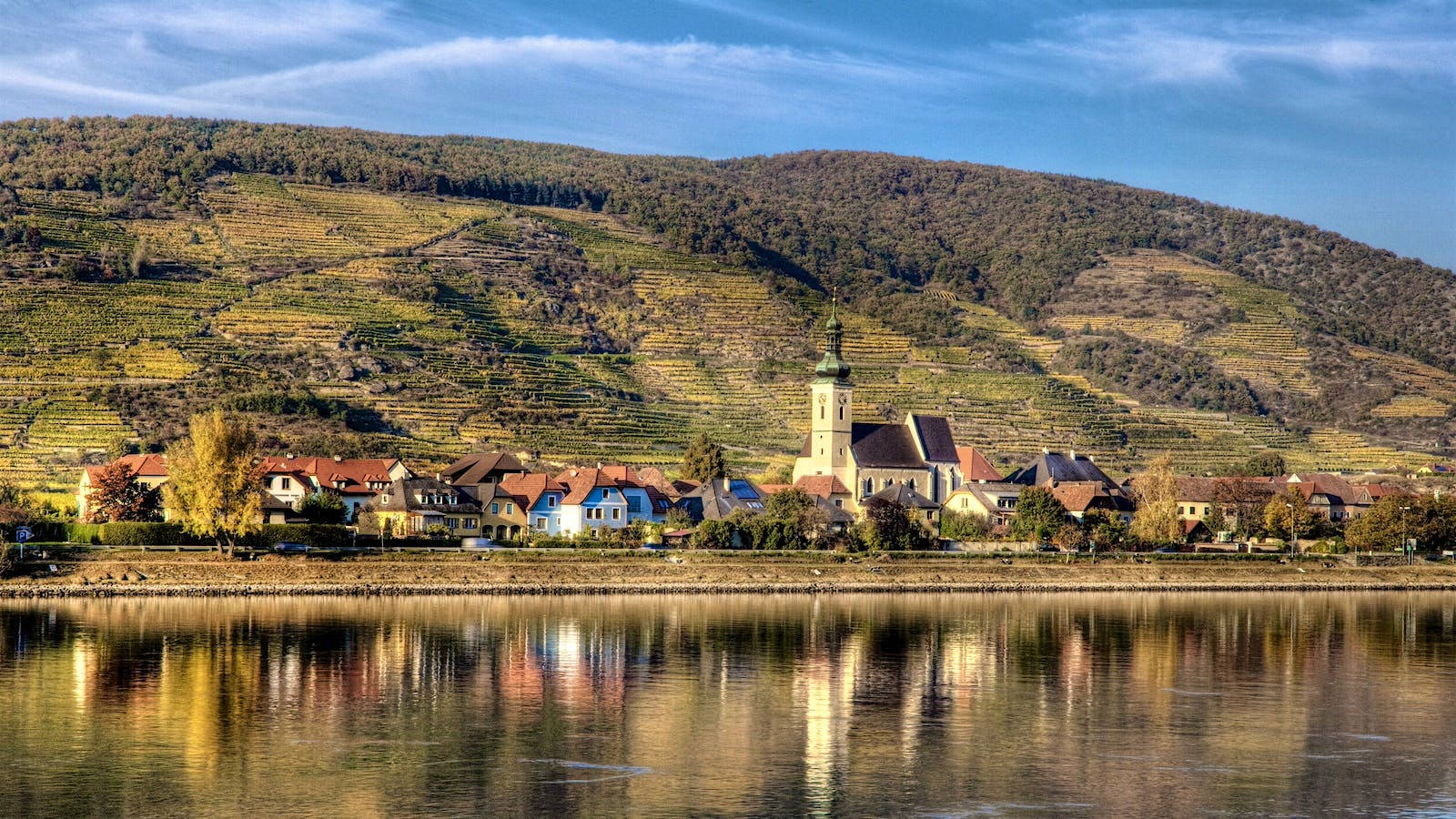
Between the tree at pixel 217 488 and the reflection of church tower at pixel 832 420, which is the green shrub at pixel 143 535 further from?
the reflection of church tower at pixel 832 420

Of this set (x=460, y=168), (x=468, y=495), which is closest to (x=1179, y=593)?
(x=468, y=495)

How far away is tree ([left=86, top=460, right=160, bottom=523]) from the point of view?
76.6 m

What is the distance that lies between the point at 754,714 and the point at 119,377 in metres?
79.2

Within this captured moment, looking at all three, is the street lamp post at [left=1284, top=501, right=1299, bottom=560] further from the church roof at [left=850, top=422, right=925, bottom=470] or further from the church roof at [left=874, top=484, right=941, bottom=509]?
the church roof at [left=850, top=422, right=925, bottom=470]

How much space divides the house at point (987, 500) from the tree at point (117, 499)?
43.6m

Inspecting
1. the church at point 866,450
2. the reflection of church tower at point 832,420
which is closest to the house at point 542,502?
the church at point 866,450

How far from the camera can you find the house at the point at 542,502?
289ft

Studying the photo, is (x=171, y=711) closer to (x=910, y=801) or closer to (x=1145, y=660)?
(x=910, y=801)

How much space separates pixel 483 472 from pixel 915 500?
24873mm

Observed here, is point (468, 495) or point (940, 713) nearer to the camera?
point (940, 713)

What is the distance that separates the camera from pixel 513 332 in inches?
5325

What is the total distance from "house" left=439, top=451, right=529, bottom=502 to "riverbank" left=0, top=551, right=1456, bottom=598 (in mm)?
17655

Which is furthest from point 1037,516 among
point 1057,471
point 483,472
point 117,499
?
point 117,499

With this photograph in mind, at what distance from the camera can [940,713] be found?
3816 cm
